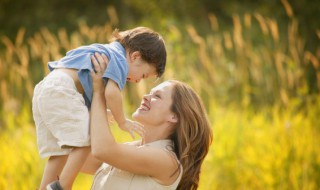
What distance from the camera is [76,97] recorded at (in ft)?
11.0

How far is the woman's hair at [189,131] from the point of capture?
→ 11.9ft

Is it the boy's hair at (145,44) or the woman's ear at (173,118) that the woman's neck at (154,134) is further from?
the boy's hair at (145,44)

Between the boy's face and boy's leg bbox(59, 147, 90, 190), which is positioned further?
the boy's face

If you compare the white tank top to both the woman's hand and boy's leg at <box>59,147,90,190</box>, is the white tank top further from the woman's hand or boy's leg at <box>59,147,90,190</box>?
the woman's hand

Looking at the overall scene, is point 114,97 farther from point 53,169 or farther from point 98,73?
point 53,169

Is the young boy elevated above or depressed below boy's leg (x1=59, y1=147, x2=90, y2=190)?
above

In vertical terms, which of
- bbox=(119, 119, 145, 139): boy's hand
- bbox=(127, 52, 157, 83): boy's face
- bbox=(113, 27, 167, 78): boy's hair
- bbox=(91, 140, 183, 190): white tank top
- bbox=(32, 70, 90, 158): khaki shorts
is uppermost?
bbox=(113, 27, 167, 78): boy's hair

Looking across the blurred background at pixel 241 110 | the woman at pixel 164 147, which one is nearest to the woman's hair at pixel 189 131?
the woman at pixel 164 147

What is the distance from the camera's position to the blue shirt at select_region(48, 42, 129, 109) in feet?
10.9

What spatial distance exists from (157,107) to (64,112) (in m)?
0.52

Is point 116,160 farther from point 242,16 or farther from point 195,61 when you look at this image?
point 242,16

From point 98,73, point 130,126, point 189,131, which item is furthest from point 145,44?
point 189,131

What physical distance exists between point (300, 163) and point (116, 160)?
90.9 inches

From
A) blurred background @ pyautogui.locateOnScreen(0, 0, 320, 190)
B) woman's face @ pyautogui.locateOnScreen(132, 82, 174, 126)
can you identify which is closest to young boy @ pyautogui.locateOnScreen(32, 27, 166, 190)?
woman's face @ pyautogui.locateOnScreen(132, 82, 174, 126)
